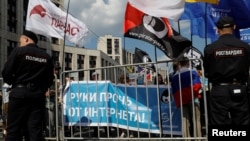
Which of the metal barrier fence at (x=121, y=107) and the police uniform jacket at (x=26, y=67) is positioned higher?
the police uniform jacket at (x=26, y=67)

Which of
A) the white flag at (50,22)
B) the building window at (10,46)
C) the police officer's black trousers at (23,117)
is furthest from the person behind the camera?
the building window at (10,46)

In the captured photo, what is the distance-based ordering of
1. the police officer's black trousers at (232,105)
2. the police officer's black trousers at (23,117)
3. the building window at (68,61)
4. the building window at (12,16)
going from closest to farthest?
the police officer's black trousers at (232,105) → the police officer's black trousers at (23,117) → the building window at (12,16) → the building window at (68,61)

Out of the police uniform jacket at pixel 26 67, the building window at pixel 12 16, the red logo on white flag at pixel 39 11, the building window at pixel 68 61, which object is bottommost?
the police uniform jacket at pixel 26 67

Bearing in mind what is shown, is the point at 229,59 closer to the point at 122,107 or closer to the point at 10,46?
the point at 122,107

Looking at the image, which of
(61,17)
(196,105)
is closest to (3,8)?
(61,17)

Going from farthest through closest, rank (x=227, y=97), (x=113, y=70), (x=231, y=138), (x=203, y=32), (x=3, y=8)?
(x=3, y=8) → (x=203, y=32) → (x=113, y=70) → (x=227, y=97) → (x=231, y=138)

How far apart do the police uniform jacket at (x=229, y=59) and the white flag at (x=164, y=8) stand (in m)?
2.08

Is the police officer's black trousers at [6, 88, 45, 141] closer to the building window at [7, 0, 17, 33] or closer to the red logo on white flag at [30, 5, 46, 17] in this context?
the red logo on white flag at [30, 5, 46, 17]

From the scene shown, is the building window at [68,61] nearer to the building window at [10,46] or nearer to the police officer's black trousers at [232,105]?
the building window at [10,46]

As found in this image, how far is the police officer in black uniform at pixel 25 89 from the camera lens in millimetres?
5793

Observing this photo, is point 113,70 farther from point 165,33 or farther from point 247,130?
point 247,130

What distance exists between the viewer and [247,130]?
370 centimetres

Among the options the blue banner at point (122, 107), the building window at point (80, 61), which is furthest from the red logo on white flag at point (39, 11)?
the building window at point (80, 61)

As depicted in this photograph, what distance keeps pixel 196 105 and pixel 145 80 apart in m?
0.99
